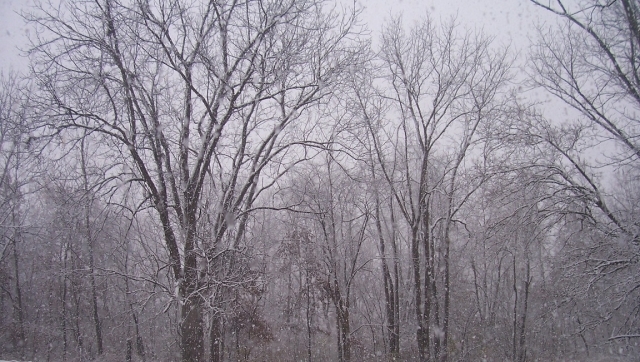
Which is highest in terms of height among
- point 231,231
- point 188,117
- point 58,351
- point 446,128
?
point 446,128

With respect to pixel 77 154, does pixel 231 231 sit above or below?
below

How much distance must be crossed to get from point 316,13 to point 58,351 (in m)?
25.8

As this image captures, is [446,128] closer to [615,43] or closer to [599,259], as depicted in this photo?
[615,43]

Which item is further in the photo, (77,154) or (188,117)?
(188,117)

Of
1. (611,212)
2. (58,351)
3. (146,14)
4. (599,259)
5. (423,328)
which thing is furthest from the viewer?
(58,351)

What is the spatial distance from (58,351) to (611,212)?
28443 mm

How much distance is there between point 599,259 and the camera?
26.0ft

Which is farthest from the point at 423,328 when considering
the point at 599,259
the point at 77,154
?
the point at 77,154

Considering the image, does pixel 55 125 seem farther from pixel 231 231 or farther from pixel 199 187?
pixel 231 231

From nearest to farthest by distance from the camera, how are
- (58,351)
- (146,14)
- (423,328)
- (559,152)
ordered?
1. (146,14)
2. (559,152)
3. (423,328)
4. (58,351)

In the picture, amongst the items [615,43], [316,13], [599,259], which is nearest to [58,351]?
[316,13]

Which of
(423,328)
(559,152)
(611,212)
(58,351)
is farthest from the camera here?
(58,351)

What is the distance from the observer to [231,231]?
8852mm

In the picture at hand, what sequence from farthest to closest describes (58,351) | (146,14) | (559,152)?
(58,351), (559,152), (146,14)
